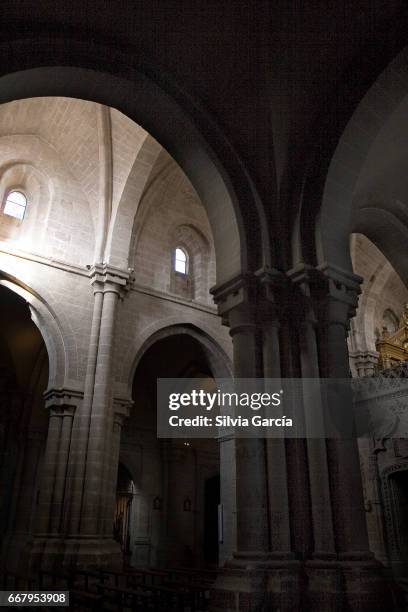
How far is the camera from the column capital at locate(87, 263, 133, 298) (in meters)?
11.9

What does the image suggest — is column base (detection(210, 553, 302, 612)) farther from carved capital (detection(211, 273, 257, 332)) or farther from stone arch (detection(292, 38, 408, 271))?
stone arch (detection(292, 38, 408, 271))

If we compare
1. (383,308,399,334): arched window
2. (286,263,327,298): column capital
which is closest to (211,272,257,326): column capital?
(286,263,327,298): column capital

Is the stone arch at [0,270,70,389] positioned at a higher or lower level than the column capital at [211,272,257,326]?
higher

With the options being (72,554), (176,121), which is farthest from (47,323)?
(176,121)

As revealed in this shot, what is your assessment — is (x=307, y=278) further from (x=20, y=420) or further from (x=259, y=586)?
(x=20, y=420)

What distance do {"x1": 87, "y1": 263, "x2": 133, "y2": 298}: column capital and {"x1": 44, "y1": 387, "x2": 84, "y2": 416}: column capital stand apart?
2531 millimetres

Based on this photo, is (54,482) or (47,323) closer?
(54,482)

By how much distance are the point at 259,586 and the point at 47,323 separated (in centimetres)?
829

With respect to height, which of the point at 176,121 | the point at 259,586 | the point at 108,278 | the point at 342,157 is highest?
the point at 108,278

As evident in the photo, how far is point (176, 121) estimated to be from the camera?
683 centimetres

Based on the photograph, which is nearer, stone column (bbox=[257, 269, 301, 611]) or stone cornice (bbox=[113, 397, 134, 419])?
stone column (bbox=[257, 269, 301, 611])

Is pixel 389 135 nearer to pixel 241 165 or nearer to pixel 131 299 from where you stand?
pixel 241 165

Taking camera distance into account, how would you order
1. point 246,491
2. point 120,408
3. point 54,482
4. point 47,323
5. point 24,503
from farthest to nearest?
point 24,503 → point 47,323 → point 120,408 → point 54,482 → point 246,491

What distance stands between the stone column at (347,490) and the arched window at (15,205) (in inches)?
366
